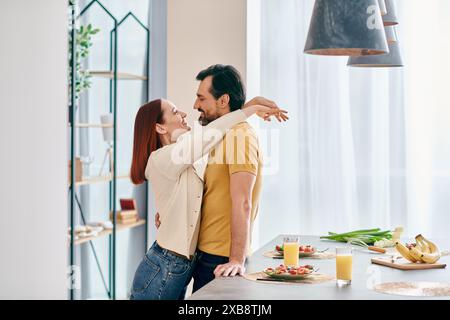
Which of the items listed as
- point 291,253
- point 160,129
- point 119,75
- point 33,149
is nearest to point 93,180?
point 119,75

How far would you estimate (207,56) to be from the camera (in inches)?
178

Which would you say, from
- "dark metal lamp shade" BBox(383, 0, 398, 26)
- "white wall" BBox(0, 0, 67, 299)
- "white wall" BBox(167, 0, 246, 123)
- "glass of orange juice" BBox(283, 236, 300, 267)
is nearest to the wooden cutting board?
"glass of orange juice" BBox(283, 236, 300, 267)

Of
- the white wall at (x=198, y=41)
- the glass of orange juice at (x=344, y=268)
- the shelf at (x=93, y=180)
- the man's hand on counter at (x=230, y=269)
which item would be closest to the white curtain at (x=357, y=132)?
the white wall at (x=198, y=41)

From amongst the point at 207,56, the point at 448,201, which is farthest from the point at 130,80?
the point at 448,201

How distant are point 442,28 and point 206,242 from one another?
283cm

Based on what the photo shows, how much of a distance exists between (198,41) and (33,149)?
1810mm

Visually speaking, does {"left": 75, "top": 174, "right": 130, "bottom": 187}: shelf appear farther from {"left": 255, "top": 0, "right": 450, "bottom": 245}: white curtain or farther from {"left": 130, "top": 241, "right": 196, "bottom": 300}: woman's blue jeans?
{"left": 130, "top": 241, "right": 196, "bottom": 300}: woman's blue jeans

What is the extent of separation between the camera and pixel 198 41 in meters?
4.54

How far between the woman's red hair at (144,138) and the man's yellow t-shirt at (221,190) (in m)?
0.34

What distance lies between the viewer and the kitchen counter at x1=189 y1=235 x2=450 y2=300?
81.9 inches

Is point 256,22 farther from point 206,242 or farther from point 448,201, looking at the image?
point 206,242

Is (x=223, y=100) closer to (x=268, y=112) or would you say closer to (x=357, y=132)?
(x=268, y=112)

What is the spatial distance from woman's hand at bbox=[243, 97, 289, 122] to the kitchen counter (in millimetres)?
562

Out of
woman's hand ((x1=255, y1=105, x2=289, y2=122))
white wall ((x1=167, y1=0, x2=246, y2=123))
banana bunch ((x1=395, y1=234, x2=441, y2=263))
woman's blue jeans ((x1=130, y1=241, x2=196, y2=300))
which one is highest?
white wall ((x1=167, y1=0, x2=246, y2=123))
